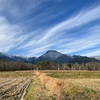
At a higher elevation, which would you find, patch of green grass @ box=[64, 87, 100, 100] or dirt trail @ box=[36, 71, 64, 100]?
dirt trail @ box=[36, 71, 64, 100]

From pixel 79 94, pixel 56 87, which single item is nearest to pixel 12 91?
pixel 56 87

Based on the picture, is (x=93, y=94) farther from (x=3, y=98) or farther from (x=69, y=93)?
(x=3, y=98)

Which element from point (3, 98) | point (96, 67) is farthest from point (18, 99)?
point (96, 67)

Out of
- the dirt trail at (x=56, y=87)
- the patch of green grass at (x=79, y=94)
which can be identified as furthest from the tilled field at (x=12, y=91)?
the patch of green grass at (x=79, y=94)

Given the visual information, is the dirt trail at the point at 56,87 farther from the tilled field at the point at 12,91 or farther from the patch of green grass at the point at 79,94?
the tilled field at the point at 12,91

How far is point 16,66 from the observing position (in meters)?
190

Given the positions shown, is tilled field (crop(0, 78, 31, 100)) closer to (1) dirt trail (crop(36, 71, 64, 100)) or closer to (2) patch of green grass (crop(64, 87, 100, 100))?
(1) dirt trail (crop(36, 71, 64, 100))

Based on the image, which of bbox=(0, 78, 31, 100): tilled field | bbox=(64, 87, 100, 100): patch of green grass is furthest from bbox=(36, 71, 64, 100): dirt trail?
bbox=(0, 78, 31, 100): tilled field

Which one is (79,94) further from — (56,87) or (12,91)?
(12,91)

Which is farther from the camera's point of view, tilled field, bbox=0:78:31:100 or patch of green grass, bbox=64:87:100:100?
tilled field, bbox=0:78:31:100

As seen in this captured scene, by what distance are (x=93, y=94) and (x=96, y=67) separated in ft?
607

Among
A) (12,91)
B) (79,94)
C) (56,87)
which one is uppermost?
(56,87)

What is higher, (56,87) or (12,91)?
(56,87)

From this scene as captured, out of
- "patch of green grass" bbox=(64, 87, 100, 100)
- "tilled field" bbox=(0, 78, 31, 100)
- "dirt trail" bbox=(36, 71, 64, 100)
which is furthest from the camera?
"tilled field" bbox=(0, 78, 31, 100)
